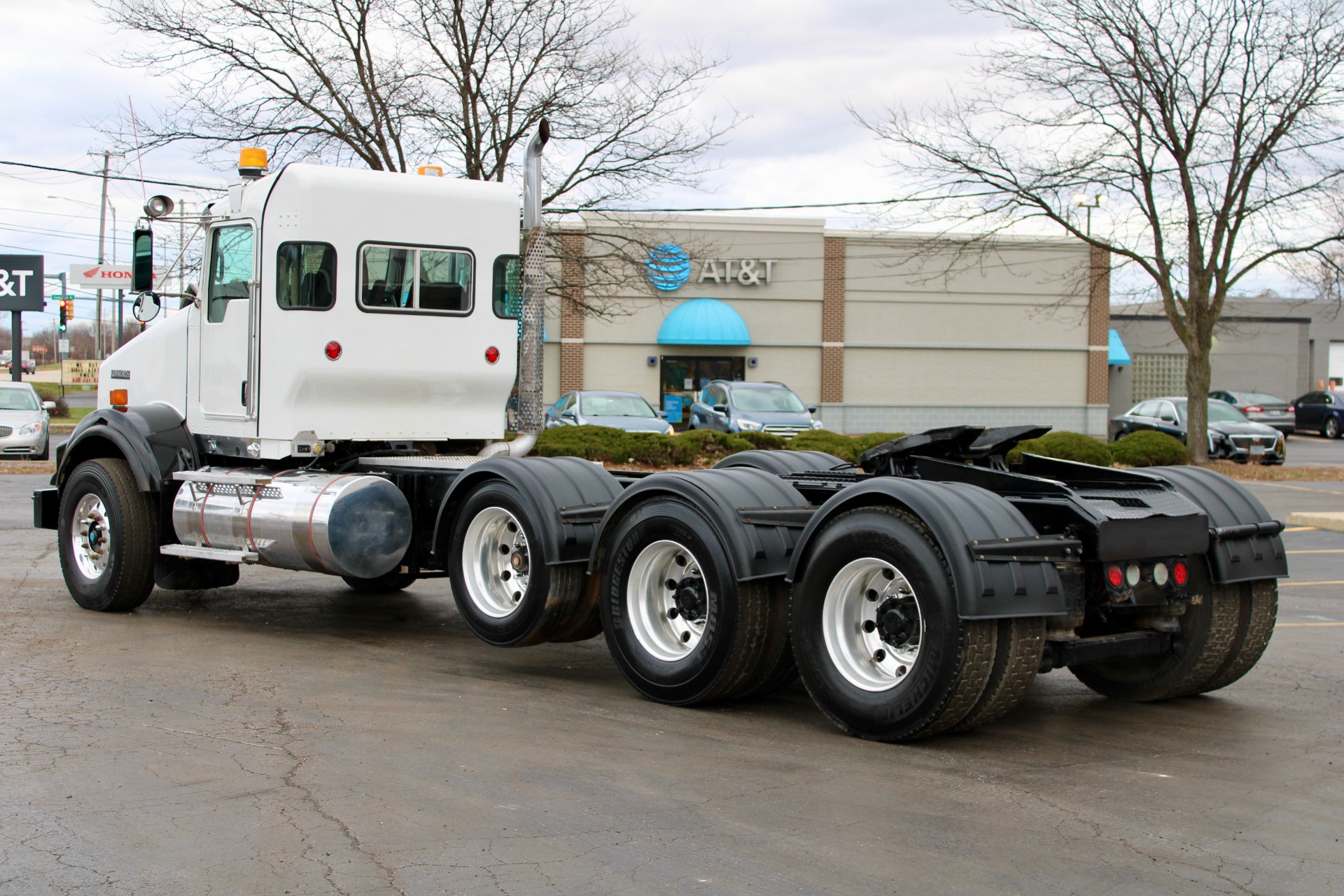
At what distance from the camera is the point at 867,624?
608 cm

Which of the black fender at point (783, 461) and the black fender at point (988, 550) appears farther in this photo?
the black fender at point (783, 461)

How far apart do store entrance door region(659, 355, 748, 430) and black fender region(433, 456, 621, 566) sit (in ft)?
113

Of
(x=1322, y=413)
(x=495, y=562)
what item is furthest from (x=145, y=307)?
(x=1322, y=413)

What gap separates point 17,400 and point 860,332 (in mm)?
26756

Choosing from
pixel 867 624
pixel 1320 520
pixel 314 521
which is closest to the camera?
pixel 867 624

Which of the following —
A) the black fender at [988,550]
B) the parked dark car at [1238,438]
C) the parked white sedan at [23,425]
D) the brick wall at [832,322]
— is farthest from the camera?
the brick wall at [832,322]

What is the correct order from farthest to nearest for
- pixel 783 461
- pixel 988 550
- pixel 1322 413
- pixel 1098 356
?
pixel 1098 356, pixel 1322 413, pixel 783 461, pixel 988 550

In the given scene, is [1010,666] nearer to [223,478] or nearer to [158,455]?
[223,478]

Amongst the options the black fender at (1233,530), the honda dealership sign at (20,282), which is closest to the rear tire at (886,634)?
the black fender at (1233,530)

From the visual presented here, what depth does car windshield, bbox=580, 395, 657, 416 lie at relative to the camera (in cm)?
2677

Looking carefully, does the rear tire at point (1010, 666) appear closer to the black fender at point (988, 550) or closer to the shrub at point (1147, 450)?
the black fender at point (988, 550)

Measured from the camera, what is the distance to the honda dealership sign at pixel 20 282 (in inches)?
1494

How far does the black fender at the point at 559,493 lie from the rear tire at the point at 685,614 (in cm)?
34

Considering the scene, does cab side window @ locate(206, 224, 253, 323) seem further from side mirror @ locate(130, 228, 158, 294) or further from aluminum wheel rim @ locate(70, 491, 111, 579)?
aluminum wheel rim @ locate(70, 491, 111, 579)
